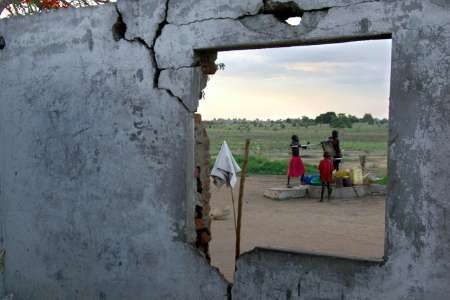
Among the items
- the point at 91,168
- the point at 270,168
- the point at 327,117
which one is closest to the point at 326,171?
the point at 270,168

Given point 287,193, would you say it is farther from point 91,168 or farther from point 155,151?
point 155,151

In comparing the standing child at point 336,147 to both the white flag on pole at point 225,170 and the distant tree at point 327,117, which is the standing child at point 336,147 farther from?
the distant tree at point 327,117

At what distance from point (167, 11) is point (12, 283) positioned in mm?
3134

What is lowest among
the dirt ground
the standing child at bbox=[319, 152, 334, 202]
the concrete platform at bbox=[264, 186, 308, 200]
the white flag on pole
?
the dirt ground

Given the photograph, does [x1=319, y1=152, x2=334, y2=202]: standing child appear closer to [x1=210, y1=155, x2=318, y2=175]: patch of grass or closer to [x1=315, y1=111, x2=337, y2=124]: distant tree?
[x1=210, y1=155, x2=318, y2=175]: patch of grass

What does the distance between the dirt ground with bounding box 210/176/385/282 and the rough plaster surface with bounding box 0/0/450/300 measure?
2.84 meters

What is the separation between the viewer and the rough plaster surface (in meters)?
3.68

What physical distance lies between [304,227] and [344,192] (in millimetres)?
3758

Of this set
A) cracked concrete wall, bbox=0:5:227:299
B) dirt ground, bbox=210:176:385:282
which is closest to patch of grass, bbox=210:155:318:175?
dirt ground, bbox=210:176:385:282

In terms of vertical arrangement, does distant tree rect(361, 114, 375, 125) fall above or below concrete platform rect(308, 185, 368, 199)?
above

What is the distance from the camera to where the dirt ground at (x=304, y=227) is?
9.02m

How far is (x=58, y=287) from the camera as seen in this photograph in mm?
5359

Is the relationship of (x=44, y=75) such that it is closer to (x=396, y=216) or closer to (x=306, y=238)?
(x=396, y=216)

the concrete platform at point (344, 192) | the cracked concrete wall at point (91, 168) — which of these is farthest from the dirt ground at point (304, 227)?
the cracked concrete wall at point (91, 168)
